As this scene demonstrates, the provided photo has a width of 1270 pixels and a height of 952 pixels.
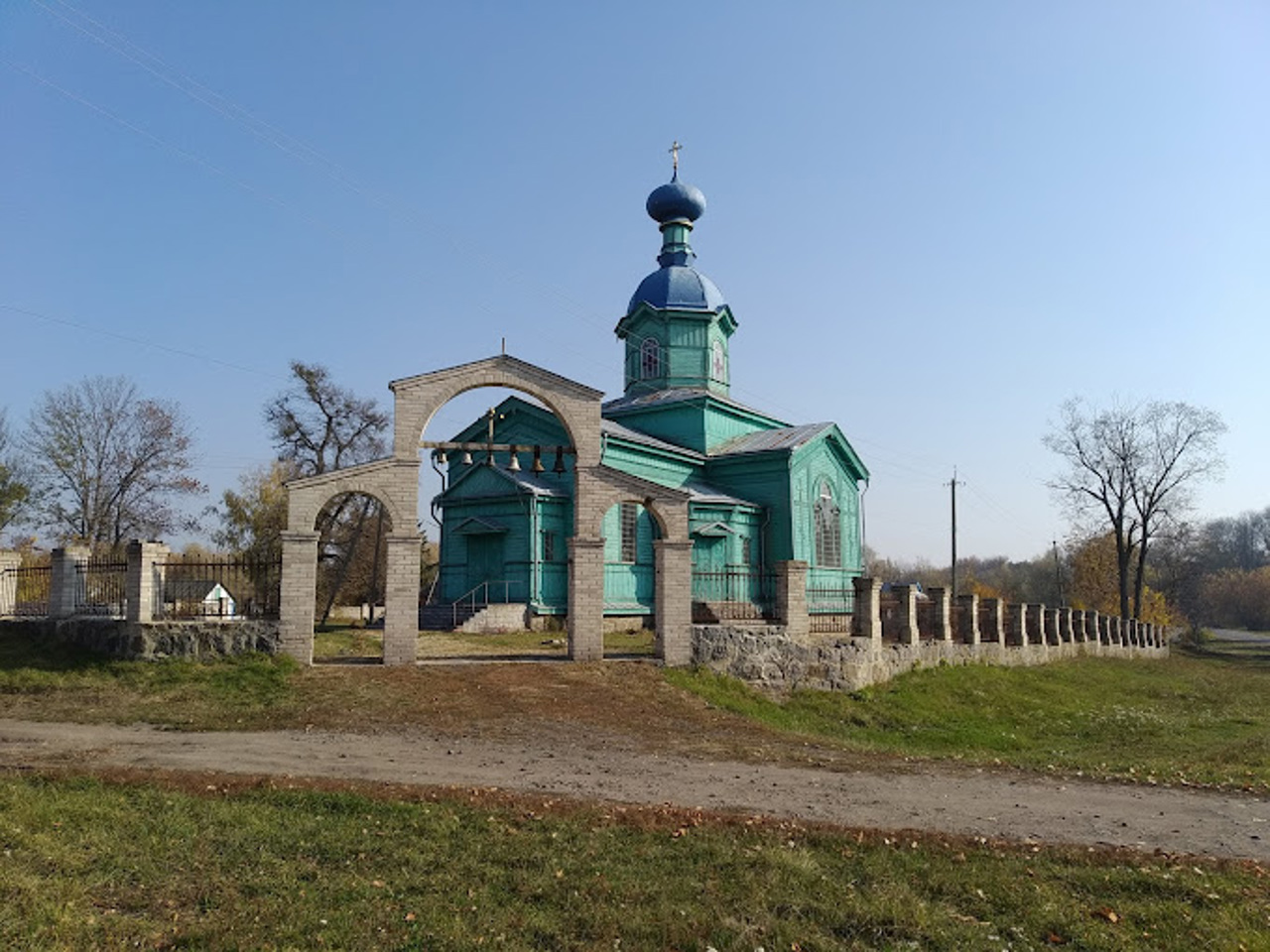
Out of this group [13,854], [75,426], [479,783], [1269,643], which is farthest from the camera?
[1269,643]

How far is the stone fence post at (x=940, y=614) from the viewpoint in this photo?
22.1 meters

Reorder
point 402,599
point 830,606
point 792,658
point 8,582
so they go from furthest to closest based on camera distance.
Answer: point 830,606 → point 8,582 → point 792,658 → point 402,599

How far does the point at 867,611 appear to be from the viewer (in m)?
18.8

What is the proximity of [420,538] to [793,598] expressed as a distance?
7340 mm

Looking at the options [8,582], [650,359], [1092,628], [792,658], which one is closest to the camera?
[792,658]

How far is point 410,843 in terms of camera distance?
21.2 feet

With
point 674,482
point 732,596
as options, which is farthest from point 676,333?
point 732,596

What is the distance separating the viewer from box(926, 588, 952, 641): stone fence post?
72.6 ft

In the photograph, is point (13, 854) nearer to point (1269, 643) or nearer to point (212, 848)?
point (212, 848)

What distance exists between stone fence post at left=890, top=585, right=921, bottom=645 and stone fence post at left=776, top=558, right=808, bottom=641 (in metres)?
4.19

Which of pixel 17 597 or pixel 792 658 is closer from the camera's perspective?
pixel 792 658

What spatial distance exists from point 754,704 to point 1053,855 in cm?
895

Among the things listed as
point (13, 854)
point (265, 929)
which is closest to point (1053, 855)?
point (265, 929)

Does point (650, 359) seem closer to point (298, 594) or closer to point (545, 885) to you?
point (298, 594)
